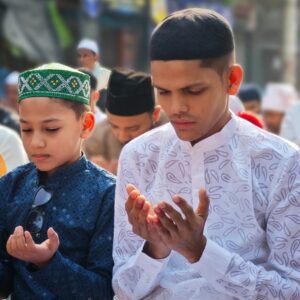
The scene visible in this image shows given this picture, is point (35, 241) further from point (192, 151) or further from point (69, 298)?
point (192, 151)

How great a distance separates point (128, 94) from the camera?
466 cm

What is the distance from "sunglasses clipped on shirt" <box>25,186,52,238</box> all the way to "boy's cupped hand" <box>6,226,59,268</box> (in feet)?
0.79

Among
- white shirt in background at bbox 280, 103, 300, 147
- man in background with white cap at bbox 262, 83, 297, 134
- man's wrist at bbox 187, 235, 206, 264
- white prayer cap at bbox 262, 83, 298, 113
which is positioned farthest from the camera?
white prayer cap at bbox 262, 83, 298, 113

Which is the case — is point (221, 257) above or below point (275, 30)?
above

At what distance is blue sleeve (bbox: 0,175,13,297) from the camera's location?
3.05 m

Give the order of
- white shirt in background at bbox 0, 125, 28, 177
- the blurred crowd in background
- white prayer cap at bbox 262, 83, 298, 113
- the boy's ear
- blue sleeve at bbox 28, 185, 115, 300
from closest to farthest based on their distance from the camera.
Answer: blue sleeve at bbox 28, 185, 115, 300, the boy's ear, white shirt in background at bbox 0, 125, 28, 177, white prayer cap at bbox 262, 83, 298, 113, the blurred crowd in background

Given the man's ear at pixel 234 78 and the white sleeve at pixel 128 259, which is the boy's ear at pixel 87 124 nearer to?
the white sleeve at pixel 128 259

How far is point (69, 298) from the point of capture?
291cm

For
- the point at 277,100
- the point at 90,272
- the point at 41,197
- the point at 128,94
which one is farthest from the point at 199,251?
the point at 277,100

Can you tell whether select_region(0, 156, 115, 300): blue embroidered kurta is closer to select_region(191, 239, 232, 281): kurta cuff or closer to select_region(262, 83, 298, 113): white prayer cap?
select_region(191, 239, 232, 281): kurta cuff

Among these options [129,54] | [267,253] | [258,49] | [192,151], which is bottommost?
[258,49]

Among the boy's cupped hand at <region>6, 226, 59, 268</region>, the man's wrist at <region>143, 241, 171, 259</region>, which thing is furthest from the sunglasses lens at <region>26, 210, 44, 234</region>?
the man's wrist at <region>143, 241, 171, 259</region>

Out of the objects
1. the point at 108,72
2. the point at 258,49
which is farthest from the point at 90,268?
the point at 258,49

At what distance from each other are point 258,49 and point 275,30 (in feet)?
2.65
